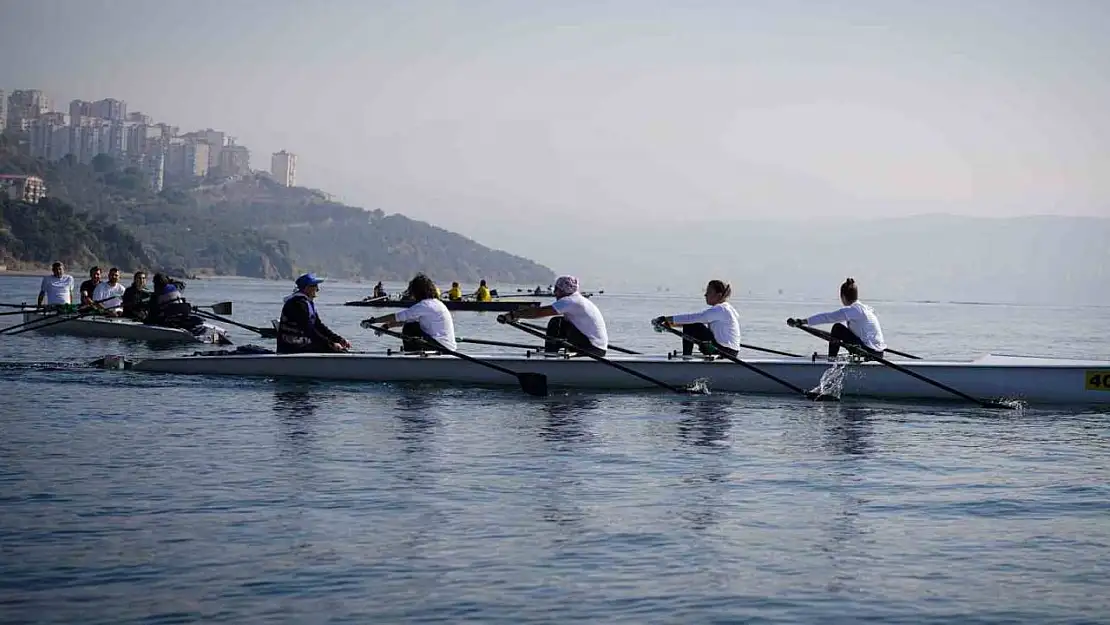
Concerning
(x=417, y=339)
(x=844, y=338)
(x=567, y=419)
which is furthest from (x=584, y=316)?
(x=844, y=338)

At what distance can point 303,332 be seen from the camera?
24375 millimetres

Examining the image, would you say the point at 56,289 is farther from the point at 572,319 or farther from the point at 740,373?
the point at 740,373

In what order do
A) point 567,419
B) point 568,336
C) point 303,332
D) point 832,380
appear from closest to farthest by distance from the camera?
point 567,419 → point 832,380 → point 568,336 → point 303,332

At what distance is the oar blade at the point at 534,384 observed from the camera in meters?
22.6

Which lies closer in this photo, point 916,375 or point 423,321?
point 916,375

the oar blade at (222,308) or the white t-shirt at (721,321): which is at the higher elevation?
the oar blade at (222,308)

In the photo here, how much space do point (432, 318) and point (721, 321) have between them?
5114 millimetres

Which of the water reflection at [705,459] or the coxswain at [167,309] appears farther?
the coxswain at [167,309]

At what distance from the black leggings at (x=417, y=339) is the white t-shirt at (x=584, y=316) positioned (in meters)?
2.26

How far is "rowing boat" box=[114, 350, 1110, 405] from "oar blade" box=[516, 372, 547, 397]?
0.51 meters

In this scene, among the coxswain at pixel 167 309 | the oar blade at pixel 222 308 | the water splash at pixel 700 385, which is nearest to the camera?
the water splash at pixel 700 385

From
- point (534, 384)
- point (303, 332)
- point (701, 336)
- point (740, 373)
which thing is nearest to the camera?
point (534, 384)

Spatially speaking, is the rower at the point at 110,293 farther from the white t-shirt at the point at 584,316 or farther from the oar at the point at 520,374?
the white t-shirt at the point at 584,316

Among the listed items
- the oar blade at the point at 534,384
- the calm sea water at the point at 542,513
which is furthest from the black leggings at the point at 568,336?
the calm sea water at the point at 542,513
